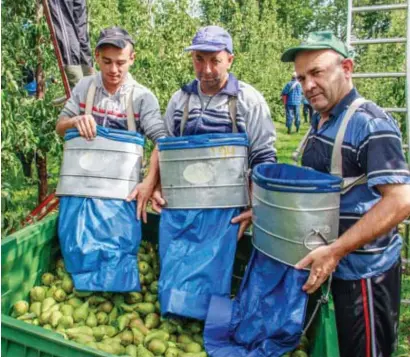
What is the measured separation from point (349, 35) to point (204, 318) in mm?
2265

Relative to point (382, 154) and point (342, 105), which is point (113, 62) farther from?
point (382, 154)

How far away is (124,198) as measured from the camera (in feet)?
8.30

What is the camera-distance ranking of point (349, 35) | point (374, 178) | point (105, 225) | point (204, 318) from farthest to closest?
point (349, 35), point (105, 225), point (204, 318), point (374, 178)

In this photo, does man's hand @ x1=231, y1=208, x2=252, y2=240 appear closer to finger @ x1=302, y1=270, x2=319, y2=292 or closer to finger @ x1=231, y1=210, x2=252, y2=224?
finger @ x1=231, y1=210, x2=252, y2=224

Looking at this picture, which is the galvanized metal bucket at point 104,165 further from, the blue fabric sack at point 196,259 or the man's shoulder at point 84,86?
the man's shoulder at point 84,86

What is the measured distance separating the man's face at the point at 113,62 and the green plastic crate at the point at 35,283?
2.57 ft

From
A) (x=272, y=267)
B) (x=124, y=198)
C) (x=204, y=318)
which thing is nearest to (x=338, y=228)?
(x=272, y=267)

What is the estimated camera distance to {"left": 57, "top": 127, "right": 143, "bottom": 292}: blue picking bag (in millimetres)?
2445

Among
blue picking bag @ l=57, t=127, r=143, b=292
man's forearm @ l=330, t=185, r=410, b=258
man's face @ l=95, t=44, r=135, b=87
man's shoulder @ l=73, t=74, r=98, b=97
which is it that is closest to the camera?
man's forearm @ l=330, t=185, r=410, b=258

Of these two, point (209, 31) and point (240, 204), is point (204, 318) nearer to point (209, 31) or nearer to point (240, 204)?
point (240, 204)

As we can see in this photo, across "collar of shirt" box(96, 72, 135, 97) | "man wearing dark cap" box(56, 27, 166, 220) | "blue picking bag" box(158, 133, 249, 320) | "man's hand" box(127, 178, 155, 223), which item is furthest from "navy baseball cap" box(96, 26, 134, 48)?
"man's hand" box(127, 178, 155, 223)

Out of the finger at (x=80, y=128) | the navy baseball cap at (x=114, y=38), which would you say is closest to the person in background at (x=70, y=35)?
the navy baseball cap at (x=114, y=38)

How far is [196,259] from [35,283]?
85 cm

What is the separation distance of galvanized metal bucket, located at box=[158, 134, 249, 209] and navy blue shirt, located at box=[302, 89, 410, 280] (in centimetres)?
34
